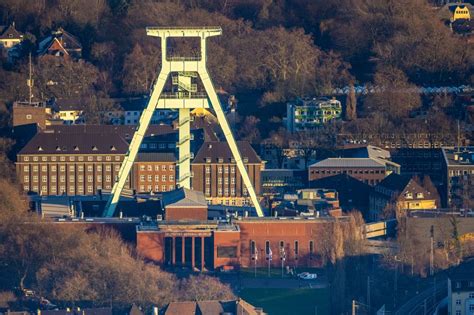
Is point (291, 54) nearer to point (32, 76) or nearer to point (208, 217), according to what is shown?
point (32, 76)

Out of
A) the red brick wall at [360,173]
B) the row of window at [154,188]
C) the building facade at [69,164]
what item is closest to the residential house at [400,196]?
the red brick wall at [360,173]

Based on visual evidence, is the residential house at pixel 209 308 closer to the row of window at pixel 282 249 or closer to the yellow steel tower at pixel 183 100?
the row of window at pixel 282 249

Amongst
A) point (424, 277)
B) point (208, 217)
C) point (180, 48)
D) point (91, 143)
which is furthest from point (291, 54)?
point (424, 277)

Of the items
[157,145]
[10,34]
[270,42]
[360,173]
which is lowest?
[360,173]

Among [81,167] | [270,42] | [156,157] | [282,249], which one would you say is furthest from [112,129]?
[282,249]

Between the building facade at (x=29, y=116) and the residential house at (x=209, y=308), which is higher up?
the building facade at (x=29, y=116)

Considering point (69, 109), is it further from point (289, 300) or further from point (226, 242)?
point (289, 300)
